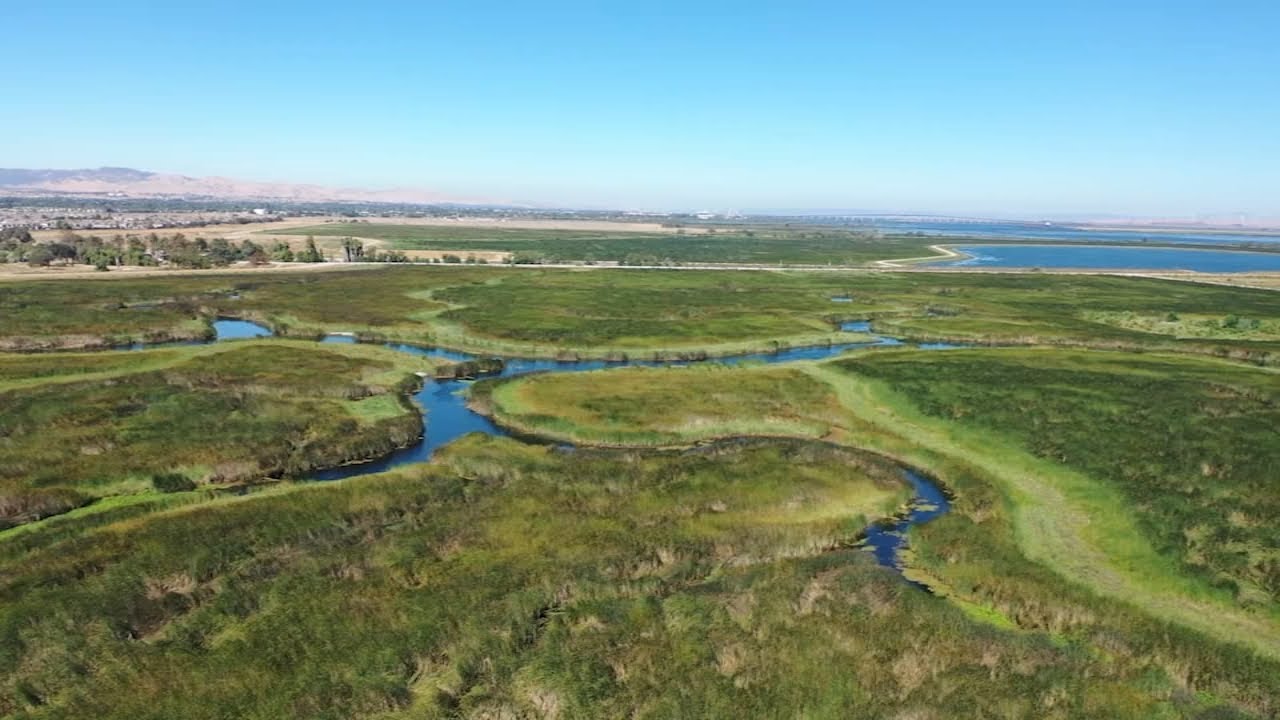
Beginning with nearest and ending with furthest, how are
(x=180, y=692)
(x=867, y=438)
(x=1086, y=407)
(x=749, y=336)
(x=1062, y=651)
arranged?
(x=180, y=692)
(x=1062, y=651)
(x=867, y=438)
(x=1086, y=407)
(x=749, y=336)

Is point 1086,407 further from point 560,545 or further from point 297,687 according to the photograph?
point 297,687

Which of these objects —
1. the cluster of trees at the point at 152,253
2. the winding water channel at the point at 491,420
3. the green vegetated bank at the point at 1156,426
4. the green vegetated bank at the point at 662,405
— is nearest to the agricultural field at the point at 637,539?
the green vegetated bank at the point at 1156,426

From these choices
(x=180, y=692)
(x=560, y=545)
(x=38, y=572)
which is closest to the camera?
(x=180, y=692)

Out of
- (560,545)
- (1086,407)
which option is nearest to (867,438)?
(1086,407)

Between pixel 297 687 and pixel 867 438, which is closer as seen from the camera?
pixel 297 687

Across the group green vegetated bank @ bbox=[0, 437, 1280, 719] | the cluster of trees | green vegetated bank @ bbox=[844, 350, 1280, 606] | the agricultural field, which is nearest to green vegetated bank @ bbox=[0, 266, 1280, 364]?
the agricultural field

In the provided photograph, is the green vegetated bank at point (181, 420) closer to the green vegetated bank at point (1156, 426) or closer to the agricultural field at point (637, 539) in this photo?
the agricultural field at point (637, 539)

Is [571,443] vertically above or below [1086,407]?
below
